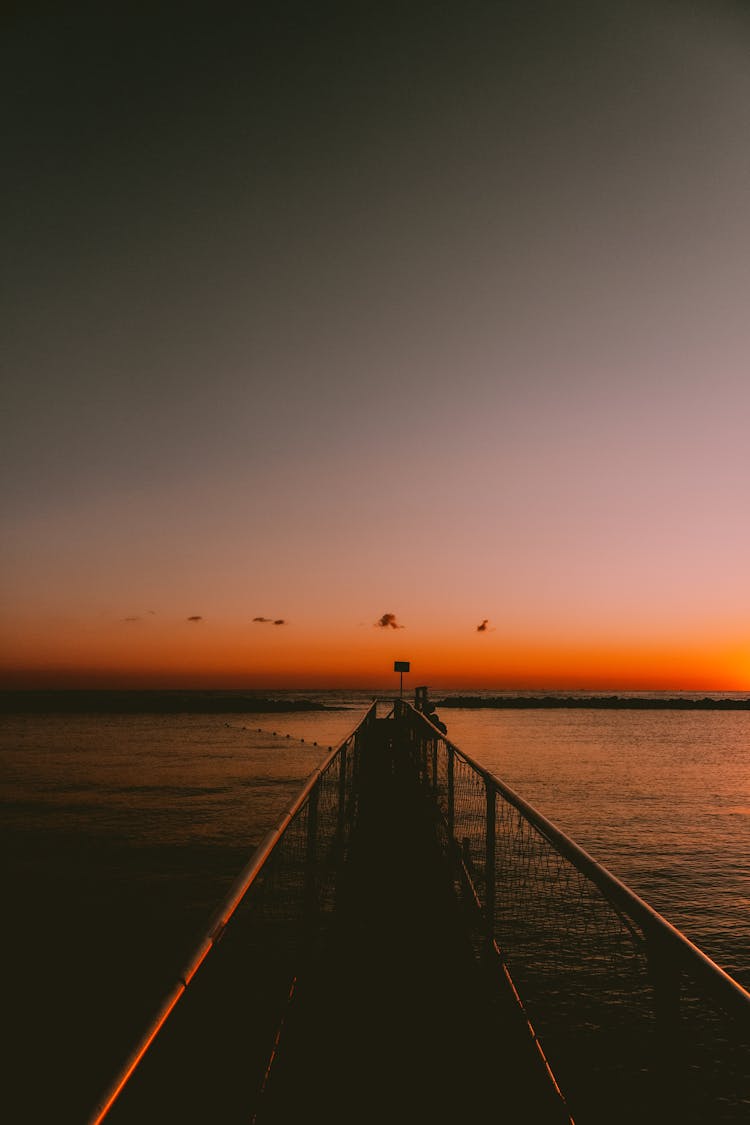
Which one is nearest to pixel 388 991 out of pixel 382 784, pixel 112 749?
pixel 382 784

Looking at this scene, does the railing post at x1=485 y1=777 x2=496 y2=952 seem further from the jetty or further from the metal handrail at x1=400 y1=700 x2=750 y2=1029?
the metal handrail at x1=400 y1=700 x2=750 y2=1029

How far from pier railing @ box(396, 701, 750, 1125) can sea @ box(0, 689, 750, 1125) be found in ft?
3.81

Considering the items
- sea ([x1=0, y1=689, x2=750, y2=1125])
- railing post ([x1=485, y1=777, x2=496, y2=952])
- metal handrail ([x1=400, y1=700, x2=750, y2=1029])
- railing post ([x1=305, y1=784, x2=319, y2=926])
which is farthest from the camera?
sea ([x1=0, y1=689, x2=750, y2=1125])

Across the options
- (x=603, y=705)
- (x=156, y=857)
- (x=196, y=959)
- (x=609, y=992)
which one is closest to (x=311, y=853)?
(x=196, y=959)

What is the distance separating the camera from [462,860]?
18.9ft

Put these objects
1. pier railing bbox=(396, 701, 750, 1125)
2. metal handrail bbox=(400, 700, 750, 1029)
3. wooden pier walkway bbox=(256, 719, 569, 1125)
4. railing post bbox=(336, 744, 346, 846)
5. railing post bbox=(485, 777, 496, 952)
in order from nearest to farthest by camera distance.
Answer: metal handrail bbox=(400, 700, 750, 1029), pier railing bbox=(396, 701, 750, 1125), wooden pier walkway bbox=(256, 719, 569, 1125), railing post bbox=(485, 777, 496, 952), railing post bbox=(336, 744, 346, 846)

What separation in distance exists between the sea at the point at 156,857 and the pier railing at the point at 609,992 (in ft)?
3.81

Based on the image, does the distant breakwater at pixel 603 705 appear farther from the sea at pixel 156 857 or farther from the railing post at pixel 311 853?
the railing post at pixel 311 853

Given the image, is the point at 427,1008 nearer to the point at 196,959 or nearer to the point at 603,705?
the point at 196,959

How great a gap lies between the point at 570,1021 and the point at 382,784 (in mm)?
6691

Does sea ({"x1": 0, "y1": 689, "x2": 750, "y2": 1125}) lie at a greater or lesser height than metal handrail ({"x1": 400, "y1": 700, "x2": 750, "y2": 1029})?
lesser

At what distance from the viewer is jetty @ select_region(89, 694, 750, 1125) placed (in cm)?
177

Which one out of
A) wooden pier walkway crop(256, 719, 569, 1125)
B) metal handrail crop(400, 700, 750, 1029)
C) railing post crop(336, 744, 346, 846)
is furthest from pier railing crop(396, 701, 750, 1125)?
railing post crop(336, 744, 346, 846)

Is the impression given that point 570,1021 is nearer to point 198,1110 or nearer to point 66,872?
point 198,1110
